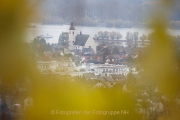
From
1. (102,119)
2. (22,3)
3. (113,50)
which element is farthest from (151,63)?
(22,3)

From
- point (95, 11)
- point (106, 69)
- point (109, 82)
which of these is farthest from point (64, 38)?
point (109, 82)

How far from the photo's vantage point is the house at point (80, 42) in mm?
4055

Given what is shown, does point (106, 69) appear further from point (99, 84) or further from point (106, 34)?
point (106, 34)

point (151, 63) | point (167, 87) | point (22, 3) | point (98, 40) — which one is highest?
point (22, 3)

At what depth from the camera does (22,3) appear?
Answer: 4039mm

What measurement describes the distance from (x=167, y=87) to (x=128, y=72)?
1.86 ft

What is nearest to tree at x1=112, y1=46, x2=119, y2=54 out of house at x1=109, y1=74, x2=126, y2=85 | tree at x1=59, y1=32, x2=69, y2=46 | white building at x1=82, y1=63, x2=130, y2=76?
white building at x1=82, y1=63, x2=130, y2=76

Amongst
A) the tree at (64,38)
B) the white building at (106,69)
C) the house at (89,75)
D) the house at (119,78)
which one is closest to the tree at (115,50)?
the white building at (106,69)

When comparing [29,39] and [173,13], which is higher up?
[173,13]

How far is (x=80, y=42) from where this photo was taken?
4.04 m

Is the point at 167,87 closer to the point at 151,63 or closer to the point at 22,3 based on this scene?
the point at 151,63

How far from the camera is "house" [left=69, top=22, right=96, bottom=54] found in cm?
405

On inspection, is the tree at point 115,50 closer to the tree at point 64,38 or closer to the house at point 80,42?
the house at point 80,42

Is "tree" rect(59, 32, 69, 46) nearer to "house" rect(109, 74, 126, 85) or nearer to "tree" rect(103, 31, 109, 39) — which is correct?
"tree" rect(103, 31, 109, 39)
